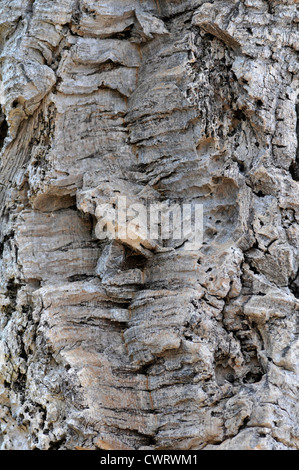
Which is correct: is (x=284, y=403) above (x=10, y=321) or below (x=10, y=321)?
below

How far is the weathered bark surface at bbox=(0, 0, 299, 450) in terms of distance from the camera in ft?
9.55

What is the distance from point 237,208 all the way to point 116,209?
2.36 feet

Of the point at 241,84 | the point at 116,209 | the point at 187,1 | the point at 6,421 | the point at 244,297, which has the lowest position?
the point at 6,421

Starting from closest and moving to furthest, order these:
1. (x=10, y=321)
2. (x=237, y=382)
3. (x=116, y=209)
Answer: (x=237, y=382) < (x=116, y=209) < (x=10, y=321)

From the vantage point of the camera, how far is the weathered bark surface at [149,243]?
2912 millimetres

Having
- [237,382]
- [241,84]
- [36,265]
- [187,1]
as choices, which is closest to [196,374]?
[237,382]

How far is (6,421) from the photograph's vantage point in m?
3.30

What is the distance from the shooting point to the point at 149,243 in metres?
3.19

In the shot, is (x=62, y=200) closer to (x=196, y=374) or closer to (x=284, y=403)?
(x=196, y=374)

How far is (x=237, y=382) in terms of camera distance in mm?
2965

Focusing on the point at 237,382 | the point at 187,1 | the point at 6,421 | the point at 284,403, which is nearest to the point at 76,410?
the point at 6,421

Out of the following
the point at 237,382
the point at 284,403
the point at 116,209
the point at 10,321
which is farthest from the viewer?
the point at 10,321

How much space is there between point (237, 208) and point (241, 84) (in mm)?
772

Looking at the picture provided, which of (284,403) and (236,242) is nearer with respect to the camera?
(284,403)
